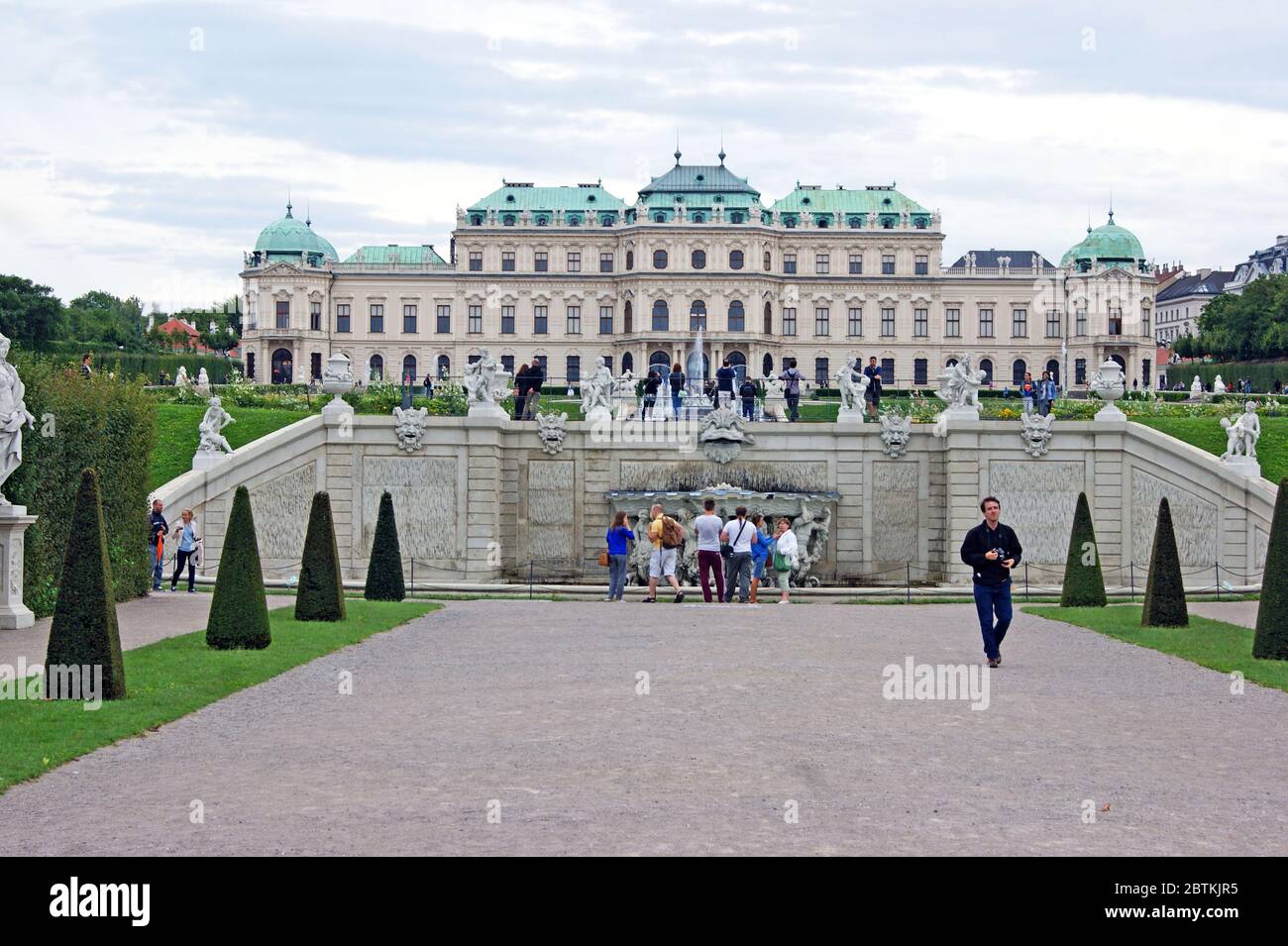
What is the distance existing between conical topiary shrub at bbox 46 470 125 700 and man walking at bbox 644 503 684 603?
1102 cm

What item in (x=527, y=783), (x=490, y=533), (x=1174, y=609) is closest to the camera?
(x=527, y=783)

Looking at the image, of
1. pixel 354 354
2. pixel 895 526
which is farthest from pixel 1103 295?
Answer: pixel 895 526

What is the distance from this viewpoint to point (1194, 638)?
17.6 meters

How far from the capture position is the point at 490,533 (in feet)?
95.0

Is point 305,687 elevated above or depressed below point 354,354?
below

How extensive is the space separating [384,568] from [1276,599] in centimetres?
1176

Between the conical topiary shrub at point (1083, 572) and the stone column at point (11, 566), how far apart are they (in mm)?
13219

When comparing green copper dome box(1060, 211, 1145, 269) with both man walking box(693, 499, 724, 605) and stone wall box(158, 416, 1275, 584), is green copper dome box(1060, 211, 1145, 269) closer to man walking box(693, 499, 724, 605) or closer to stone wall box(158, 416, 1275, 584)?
stone wall box(158, 416, 1275, 584)

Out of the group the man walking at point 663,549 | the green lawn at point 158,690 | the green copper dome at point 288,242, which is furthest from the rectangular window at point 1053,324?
the green lawn at point 158,690

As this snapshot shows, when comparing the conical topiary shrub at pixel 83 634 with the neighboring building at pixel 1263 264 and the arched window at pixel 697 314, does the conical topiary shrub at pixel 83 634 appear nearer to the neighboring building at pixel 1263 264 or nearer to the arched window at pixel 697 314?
the arched window at pixel 697 314

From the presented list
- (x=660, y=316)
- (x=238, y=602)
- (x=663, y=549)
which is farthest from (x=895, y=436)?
(x=660, y=316)

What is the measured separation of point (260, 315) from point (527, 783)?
312 ft

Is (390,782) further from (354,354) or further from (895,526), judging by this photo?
(354,354)

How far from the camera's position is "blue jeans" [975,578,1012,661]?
15211 millimetres
